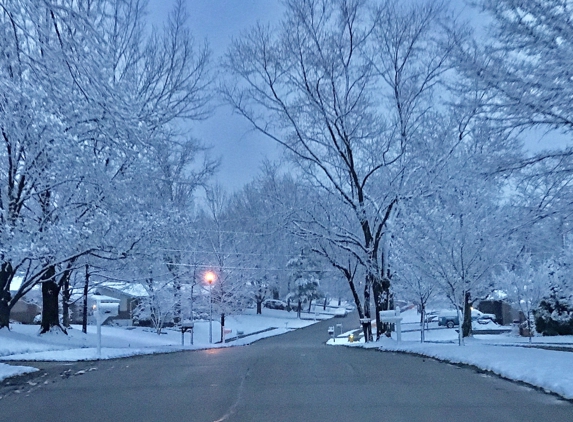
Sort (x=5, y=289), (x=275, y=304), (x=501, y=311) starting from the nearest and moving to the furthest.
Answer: (x=5, y=289)
(x=501, y=311)
(x=275, y=304)

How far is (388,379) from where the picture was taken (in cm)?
1083

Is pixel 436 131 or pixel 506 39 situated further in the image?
A: pixel 436 131

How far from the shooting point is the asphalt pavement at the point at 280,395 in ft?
25.2

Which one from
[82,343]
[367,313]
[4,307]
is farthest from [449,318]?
[4,307]

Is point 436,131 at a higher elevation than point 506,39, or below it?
higher

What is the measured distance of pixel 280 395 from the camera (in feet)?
30.0

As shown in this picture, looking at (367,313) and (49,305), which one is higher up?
(49,305)

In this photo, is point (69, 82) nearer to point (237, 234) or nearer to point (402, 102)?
point (402, 102)

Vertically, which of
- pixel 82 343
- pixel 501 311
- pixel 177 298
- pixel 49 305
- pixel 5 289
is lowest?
pixel 82 343

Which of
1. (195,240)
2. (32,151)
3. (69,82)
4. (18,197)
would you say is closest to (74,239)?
(18,197)

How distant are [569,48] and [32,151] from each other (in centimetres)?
1063

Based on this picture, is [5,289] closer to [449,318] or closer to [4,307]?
[4,307]

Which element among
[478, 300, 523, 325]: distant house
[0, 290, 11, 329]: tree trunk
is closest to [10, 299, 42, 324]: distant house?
[0, 290, 11, 329]: tree trunk

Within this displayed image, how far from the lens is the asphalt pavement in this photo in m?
7.68
